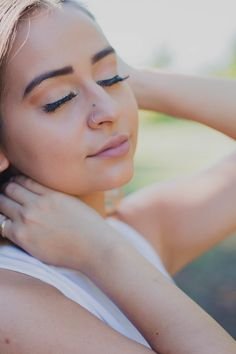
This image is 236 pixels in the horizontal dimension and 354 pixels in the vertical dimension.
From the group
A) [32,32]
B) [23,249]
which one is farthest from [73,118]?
[23,249]

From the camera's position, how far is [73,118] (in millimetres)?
1898

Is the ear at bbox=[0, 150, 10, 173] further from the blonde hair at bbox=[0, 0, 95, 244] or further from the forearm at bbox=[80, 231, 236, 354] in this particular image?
the forearm at bbox=[80, 231, 236, 354]

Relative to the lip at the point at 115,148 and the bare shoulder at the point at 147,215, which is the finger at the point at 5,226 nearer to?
the lip at the point at 115,148

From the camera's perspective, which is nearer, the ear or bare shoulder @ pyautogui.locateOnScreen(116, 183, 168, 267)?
the ear

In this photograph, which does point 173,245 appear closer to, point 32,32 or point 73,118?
point 73,118

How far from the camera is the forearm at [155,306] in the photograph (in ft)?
5.60

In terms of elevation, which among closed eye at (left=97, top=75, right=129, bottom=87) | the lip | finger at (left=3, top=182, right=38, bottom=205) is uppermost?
closed eye at (left=97, top=75, right=129, bottom=87)

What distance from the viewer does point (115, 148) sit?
1958 mm

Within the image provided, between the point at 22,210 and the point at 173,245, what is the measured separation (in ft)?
2.48

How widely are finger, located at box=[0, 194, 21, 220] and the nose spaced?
1.05 feet

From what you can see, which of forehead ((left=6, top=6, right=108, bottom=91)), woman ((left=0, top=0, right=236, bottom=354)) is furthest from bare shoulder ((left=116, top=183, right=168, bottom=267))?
forehead ((left=6, top=6, right=108, bottom=91))

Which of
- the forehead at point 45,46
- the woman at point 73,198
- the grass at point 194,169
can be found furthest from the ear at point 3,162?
the grass at point 194,169

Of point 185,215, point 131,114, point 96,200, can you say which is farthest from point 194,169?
point 131,114

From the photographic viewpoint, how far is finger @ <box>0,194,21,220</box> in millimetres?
1969
